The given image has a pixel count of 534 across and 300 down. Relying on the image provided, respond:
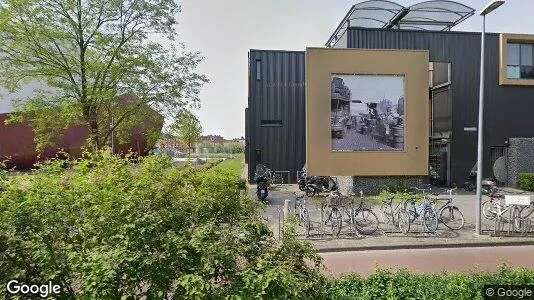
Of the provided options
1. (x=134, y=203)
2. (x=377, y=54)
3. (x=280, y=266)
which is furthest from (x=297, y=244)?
(x=377, y=54)

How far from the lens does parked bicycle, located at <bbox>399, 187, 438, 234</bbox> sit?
890 centimetres

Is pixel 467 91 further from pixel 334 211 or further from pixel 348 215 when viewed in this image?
pixel 334 211

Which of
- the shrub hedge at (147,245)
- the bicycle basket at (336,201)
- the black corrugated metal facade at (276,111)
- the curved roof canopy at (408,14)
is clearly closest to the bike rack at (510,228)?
the bicycle basket at (336,201)

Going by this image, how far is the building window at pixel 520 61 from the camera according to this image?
18.5m

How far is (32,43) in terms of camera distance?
13.5 meters

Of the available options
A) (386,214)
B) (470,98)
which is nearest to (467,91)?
(470,98)

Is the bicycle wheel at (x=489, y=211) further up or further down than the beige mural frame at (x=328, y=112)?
further down

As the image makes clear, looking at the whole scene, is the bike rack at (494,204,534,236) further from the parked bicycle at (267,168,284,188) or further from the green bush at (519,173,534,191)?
the parked bicycle at (267,168,284,188)

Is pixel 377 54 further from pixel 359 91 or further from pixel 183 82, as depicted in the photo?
pixel 183 82

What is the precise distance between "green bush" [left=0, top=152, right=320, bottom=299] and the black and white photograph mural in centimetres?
1250

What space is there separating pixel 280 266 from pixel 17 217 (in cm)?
232

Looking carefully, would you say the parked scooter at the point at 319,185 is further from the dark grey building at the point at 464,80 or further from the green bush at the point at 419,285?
the green bush at the point at 419,285

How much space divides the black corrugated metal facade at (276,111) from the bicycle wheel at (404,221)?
11064 millimetres

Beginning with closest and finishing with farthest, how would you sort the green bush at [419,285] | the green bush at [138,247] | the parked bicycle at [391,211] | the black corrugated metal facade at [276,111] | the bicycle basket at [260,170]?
1. the green bush at [138,247]
2. the green bush at [419,285]
3. the parked bicycle at [391,211]
4. the bicycle basket at [260,170]
5. the black corrugated metal facade at [276,111]
